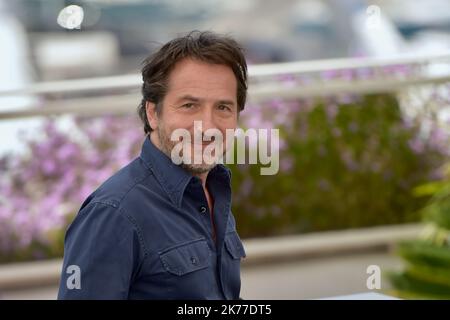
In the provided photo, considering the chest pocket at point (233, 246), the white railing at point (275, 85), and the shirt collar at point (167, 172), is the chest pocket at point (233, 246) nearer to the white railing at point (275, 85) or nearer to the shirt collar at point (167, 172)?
the shirt collar at point (167, 172)

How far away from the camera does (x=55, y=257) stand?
3363 mm

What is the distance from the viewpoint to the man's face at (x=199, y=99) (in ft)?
4.26

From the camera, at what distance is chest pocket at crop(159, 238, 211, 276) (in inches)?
49.2

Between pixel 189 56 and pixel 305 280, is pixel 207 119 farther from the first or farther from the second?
pixel 305 280

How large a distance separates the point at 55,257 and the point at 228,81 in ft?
7.17

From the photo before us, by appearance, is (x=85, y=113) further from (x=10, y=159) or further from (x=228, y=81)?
(x=228, y=81)

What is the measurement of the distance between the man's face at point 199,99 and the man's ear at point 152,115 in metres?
0.03

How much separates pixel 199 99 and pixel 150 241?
0.21 metres

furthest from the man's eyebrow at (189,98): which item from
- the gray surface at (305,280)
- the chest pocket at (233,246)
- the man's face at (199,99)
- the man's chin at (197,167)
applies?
the gray surface at (305,280)

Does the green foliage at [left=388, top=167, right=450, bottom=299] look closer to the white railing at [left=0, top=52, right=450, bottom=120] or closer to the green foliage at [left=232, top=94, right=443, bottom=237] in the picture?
the green foliage at [left=232, top=94, right=443, bottom=237]

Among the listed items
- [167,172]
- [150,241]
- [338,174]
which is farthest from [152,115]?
[338,174]

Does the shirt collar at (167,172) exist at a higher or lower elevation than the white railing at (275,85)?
lower

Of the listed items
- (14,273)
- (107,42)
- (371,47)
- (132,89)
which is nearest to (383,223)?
(132,89)

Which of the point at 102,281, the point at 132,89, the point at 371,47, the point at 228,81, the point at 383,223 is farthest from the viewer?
the point at 371,47
